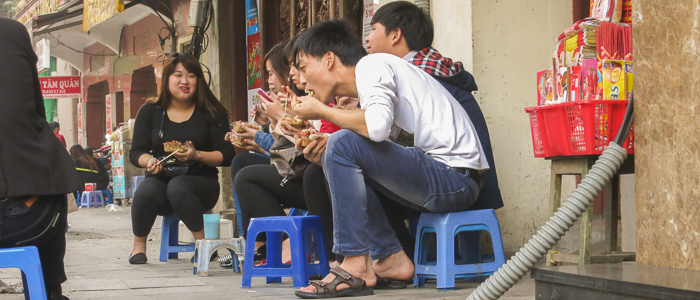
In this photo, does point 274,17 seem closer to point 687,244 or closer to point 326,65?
point 326,65

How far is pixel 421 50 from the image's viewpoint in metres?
4.34

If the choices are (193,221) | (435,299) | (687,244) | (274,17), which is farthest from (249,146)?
(274,17)

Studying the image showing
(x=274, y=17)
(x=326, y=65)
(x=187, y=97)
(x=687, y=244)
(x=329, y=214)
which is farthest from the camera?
(x=274, y=17)

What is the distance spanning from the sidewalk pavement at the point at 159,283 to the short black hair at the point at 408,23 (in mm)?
1217

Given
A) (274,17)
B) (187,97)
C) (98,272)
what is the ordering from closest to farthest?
(98,272)
(187,97)
(274,17)

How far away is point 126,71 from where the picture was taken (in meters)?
18.6

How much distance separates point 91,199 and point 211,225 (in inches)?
465

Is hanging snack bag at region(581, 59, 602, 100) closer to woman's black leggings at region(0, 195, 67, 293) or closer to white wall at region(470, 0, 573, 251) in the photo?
white wall at region(470, 0, 573, 251)

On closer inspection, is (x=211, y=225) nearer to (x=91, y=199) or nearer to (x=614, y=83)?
(x=614, y=83)

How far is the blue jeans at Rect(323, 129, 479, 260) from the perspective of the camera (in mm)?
3627

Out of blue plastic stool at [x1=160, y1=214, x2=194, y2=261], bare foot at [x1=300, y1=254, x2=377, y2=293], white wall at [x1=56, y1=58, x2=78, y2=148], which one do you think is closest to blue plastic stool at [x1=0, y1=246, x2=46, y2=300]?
bare foot at [x1=300, y1=254, x2=377, y2=293]

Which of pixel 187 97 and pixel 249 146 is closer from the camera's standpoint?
pixel 249 146

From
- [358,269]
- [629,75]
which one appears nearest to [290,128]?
[358,269]

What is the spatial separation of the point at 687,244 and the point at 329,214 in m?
1.77
